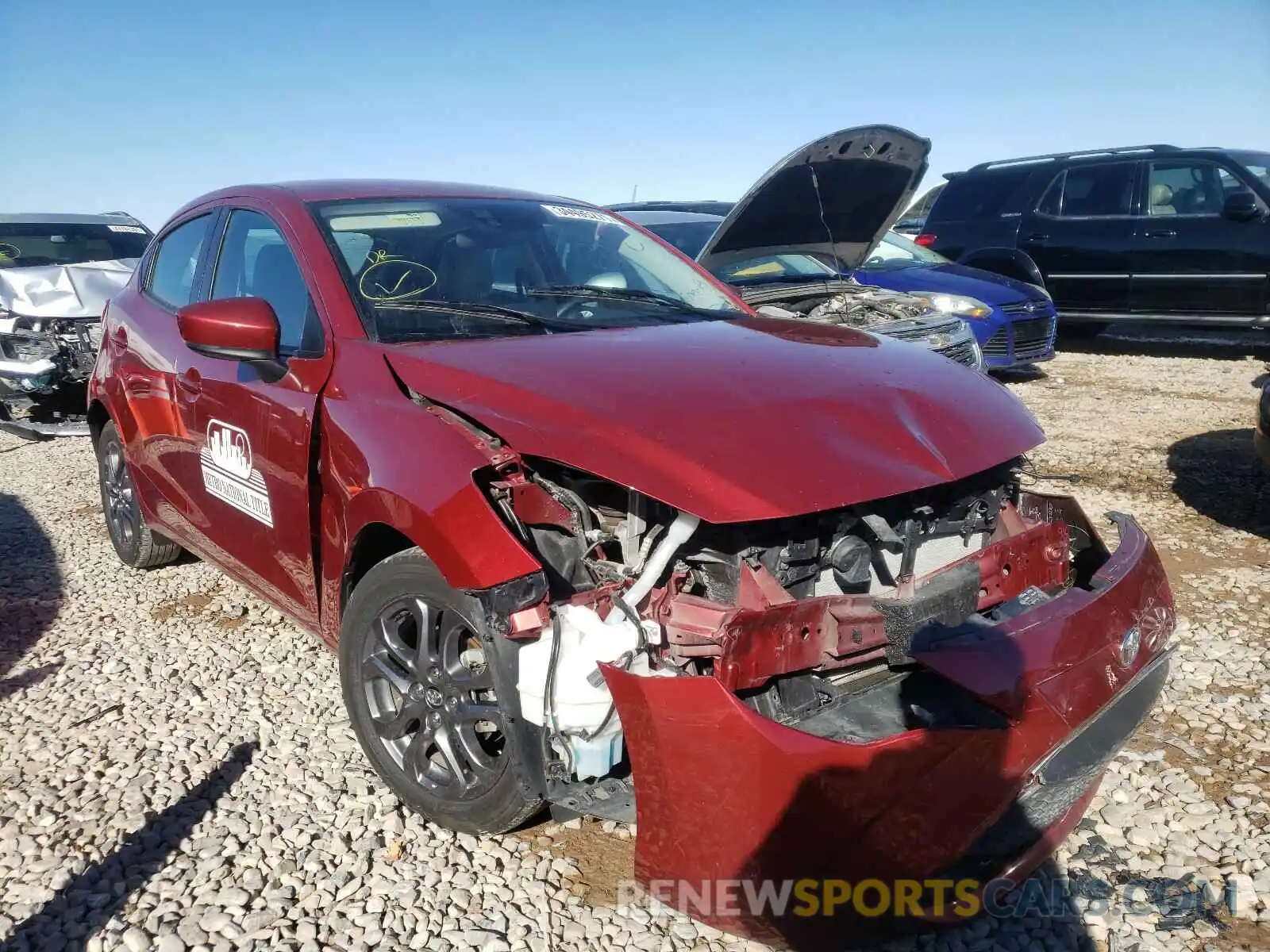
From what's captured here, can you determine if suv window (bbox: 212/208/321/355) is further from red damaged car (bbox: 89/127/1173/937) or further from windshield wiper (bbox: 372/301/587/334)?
windshield wiper (bbox: 372/301/587/334)

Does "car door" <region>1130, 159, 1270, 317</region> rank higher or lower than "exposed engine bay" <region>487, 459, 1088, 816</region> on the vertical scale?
higher

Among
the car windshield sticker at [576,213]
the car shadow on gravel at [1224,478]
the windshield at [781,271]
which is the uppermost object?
the car windshield sticker at [576,213]

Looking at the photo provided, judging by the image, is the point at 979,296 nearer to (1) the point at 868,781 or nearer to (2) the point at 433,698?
(2) the point at 433,698

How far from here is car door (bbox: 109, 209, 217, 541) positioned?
3.54 metres

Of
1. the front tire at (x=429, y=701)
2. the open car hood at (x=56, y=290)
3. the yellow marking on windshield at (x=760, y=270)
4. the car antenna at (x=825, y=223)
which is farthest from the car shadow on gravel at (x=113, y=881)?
the open car hood at (x=56, y=290)

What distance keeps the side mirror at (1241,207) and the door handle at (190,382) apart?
947 centimetres

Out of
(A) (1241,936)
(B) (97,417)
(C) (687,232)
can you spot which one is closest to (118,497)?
(B) (97,417)

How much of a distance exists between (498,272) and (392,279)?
396 millimetres

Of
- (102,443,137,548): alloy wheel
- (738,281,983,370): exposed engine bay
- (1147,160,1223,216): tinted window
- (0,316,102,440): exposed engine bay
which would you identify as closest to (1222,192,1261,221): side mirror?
(1147,160,1223,216): tinted window

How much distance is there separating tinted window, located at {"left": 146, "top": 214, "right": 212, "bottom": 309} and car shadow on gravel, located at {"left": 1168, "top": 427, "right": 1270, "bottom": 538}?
5.04 meters

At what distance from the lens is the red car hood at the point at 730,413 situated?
2025 millimetres

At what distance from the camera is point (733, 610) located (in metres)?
1.98

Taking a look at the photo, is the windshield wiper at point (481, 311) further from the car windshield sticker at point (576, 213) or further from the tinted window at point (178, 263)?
the tinted window at point (178, 263)

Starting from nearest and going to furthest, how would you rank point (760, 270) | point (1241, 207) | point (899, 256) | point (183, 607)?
point (183, 607)
point (760, 270)
point (1241, 207)
point (899, 256)
